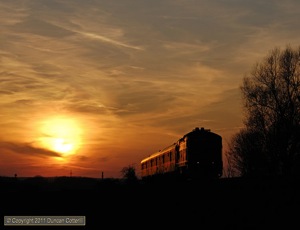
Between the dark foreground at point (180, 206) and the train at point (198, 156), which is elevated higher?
the train at point (198, 156)

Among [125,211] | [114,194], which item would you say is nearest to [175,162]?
[114,194]

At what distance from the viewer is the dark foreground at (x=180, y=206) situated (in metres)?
16.8

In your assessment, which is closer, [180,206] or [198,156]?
[180,206]

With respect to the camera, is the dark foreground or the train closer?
the dark foreground

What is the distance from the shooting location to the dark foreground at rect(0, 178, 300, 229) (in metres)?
16.8

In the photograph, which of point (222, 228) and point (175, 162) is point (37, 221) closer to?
point (222, 228)

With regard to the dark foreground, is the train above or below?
above

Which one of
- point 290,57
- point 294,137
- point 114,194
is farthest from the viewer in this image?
point 290,57

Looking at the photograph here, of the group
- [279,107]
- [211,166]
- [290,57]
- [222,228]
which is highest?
[290,57]

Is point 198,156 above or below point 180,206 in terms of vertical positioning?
above

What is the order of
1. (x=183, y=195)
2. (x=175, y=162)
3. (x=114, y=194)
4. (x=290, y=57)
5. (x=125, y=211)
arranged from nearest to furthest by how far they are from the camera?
1. (x=125, y=211)
2. (x=183, y=195)
3. (x=114, y=194)
4. (x=175, y=162)
5. (x=290, y=57)

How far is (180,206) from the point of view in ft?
64.1

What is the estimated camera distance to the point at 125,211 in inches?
770

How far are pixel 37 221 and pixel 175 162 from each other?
26780 mm
